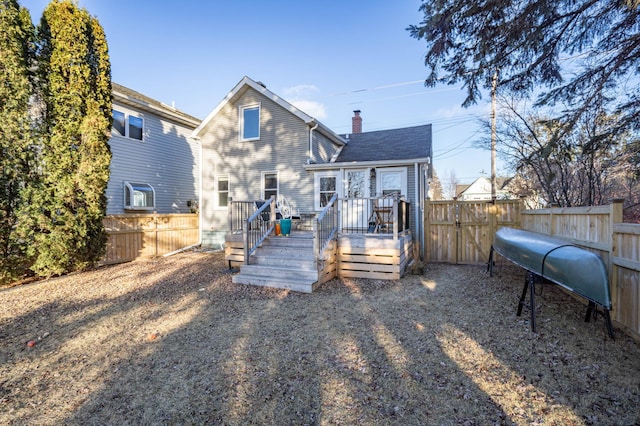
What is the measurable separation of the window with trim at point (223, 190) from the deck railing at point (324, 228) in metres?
5.68

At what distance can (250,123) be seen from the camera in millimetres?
11508

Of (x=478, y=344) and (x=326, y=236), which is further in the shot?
(x=326, y=236)

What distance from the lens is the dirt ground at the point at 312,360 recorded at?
100 inches

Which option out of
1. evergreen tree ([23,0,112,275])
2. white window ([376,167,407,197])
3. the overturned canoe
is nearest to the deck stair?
white window ([376,167,407,197])

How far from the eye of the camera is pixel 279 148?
1091cm

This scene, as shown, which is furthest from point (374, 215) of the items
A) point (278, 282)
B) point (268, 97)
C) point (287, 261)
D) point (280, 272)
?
point (268, 97)

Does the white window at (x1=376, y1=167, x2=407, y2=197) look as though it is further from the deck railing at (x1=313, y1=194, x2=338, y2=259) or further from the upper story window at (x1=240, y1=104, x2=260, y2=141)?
the upper story window at (x1=240, y1=104, x2=260, y2=141)

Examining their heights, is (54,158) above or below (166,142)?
below

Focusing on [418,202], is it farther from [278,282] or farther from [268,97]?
[268,97]

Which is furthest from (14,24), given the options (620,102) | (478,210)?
(620,102)

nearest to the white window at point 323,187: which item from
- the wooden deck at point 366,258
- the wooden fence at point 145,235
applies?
the wooden deck at point 366,258

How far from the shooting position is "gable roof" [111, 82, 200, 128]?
37.5 feet

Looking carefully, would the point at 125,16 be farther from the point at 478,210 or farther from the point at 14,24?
the point at 478,210

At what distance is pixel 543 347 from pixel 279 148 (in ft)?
30.3
